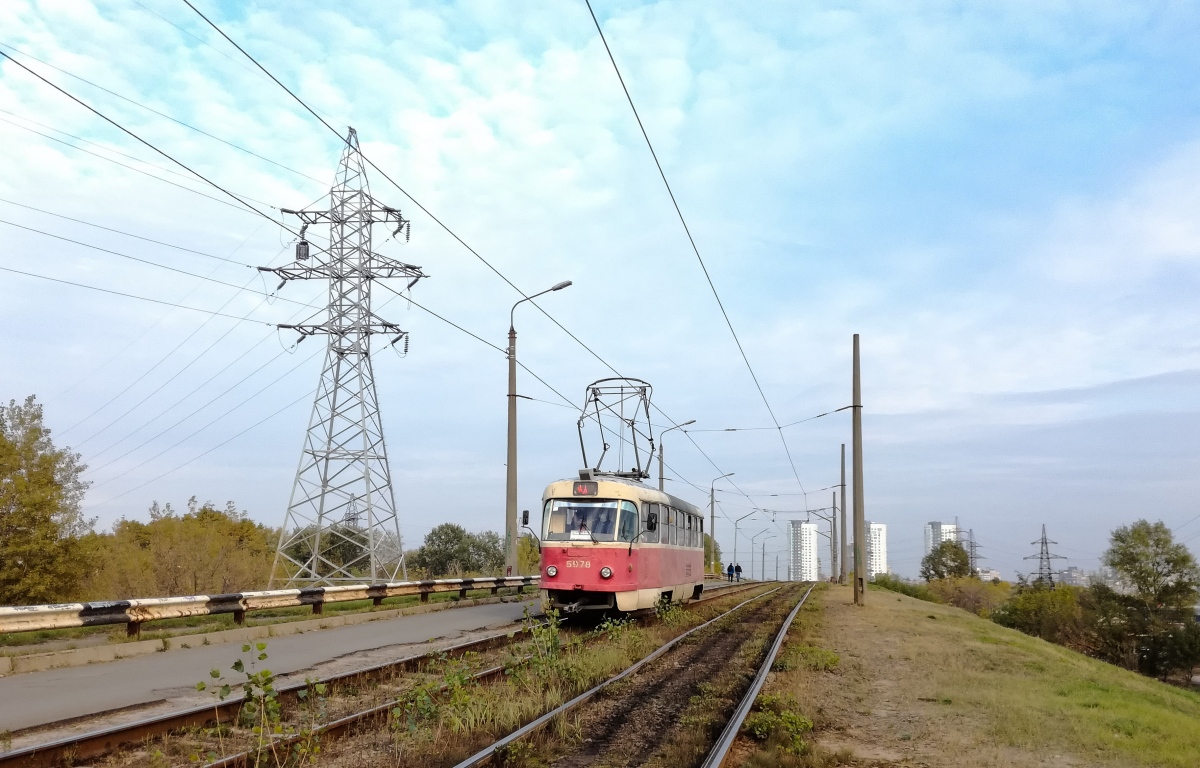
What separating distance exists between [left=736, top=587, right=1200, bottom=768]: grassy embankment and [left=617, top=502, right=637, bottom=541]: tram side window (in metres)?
3.60

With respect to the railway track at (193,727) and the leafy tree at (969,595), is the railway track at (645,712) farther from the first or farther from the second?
the leafy tree at (969,595)

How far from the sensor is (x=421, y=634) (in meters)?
15.5

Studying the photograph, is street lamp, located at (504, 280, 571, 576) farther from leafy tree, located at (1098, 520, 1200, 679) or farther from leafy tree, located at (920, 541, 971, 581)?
leafy tree, located at (920, 541, 971, 581)

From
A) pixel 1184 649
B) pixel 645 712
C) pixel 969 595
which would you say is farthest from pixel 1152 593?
pixel 645 712

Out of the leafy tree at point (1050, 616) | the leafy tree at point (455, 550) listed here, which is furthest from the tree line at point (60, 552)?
the leafy tree at point (1050, 616)

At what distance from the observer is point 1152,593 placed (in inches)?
2982

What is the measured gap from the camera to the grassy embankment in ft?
24.6

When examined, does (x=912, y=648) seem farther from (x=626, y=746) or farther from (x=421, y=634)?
(x=626, y=746)

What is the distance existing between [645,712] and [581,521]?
8.52m

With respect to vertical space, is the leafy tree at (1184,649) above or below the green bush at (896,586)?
below

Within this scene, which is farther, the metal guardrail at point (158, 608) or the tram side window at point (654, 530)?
the tram side window at point (654, 530)

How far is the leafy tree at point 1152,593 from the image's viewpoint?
72250mm

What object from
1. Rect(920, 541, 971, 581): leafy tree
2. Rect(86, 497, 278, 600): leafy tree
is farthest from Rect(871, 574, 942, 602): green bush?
Rect(920, 541, 971, 581): leafy tree

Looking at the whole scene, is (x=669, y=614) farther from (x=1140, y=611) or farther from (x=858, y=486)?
(x=1140, y=611)
